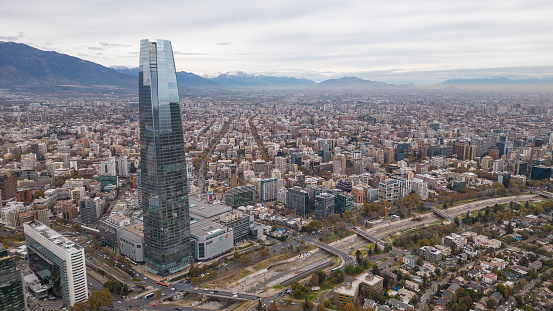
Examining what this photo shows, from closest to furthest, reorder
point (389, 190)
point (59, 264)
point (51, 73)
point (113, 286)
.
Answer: point (59, 264) → point (113, 286) → point (389, 190) → point (51, 73)

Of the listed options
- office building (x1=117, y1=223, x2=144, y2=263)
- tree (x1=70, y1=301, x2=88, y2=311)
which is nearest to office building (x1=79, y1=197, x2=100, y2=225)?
office building (x1=117, y1=223, x2=144, y2=263)

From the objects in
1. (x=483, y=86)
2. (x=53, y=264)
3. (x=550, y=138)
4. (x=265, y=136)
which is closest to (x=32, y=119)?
(x=265, y=136)

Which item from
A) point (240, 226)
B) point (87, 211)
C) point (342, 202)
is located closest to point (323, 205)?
point (342, 202)

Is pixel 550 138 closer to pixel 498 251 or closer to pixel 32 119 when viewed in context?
pixel 498 251

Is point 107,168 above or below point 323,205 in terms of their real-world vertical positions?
above

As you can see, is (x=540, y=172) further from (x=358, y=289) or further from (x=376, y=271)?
(x=358, y=289)

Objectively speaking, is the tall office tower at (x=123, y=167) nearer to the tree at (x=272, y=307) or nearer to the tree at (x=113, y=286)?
the tree at (x=113, y=286)
